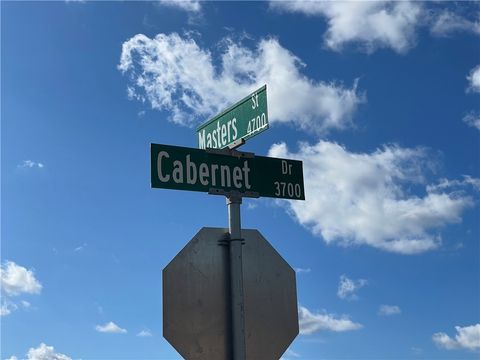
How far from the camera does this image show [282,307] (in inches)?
221

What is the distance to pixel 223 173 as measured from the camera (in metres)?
5.83

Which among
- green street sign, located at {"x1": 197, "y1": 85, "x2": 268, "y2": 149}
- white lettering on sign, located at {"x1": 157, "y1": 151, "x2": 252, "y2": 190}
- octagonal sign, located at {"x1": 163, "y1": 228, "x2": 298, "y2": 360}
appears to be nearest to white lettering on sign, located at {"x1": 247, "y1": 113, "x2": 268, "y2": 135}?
green street sign, located at {"x1": 197, "y1": 85, "x2": 268, "y2": 149}

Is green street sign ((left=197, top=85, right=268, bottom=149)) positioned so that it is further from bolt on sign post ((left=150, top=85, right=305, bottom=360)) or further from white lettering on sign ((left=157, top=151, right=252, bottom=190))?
white lettering on sign ((left=157, top=151, right=252, bottom=190))

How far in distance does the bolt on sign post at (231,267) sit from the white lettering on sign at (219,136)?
0.04ft

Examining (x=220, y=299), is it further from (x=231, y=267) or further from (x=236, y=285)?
(x=231, y=267)

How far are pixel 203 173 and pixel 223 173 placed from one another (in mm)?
208

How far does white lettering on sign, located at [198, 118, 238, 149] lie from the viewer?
20.1ft

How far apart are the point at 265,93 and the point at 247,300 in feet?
→ 6.31

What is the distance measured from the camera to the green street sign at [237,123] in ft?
19.3

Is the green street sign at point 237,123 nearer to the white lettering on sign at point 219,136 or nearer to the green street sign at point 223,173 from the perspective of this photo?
the white lettering on sign at point 219,136

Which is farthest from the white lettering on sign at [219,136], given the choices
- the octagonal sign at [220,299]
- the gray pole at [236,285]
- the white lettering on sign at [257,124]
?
the octagonal sign at [220,299]

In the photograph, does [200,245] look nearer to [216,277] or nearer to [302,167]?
[216,277]

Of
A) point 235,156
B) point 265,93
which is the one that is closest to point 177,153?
point 235,156

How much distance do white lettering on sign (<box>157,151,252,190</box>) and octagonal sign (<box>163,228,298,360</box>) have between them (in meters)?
0.47
